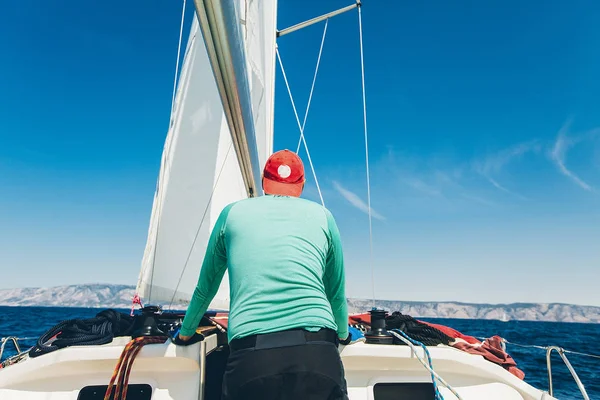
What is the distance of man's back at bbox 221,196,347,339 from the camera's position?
4.83 ft

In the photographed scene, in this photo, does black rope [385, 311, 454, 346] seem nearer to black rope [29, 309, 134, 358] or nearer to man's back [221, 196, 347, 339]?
man's back [221, 196, 347, 339]

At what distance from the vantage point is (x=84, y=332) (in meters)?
2.66

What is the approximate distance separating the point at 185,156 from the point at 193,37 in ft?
8.52

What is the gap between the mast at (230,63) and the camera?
167cm

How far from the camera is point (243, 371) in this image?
4.47 feet

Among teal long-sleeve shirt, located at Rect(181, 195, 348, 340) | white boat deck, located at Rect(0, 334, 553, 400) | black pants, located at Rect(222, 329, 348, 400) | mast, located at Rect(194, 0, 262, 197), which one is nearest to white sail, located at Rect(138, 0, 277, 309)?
mast, located at Rect(194, 0, 262, 197)

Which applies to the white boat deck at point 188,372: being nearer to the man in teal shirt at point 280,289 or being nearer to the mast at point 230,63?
the man in teal shirt at point 280,289

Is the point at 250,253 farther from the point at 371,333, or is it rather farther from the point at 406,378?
the point at 406,378

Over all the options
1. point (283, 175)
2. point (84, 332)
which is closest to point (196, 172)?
point (84, 332)

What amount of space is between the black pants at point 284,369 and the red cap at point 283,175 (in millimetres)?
625

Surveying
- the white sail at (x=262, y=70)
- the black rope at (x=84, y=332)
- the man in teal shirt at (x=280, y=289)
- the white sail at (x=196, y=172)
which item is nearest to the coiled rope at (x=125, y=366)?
the black rope at (x=84, y=332)

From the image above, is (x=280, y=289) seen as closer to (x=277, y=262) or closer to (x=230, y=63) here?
(x=277, y=262)

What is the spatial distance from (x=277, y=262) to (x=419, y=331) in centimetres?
196

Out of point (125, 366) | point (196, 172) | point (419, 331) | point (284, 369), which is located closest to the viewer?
point (284, 369)
